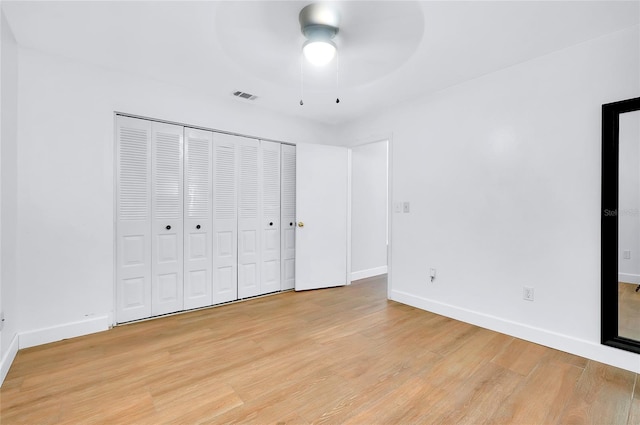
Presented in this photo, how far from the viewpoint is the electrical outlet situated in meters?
2.62

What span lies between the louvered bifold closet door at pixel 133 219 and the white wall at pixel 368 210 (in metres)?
2.89

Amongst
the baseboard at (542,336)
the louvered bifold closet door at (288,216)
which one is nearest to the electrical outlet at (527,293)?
the baseboard at (542,336)

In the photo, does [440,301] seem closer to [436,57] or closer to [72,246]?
[436,57]

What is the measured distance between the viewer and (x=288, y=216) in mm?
4266

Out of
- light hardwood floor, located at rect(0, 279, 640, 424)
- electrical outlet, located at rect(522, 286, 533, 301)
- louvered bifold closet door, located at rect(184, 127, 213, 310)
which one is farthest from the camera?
louvered bifold closet door, located at rect(184, 127, 213, 310)

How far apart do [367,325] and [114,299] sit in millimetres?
2568

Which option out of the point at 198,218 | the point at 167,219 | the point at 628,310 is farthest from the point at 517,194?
the point at 167,219

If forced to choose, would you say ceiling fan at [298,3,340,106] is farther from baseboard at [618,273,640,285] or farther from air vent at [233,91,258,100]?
baseboard at [618,273,640,285]

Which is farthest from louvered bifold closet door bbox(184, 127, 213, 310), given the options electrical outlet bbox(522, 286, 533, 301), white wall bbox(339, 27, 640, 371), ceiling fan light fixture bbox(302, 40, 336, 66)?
electrical outlet bbox(522, 286, 533, 301)

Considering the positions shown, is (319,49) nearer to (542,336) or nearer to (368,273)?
(542,336)

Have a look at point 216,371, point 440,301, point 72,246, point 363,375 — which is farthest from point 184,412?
point 440,301

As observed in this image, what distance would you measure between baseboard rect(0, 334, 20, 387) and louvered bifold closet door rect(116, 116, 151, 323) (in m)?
0.73

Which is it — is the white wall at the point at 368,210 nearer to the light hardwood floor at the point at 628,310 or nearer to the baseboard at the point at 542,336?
the baseboard at the point at 542,336

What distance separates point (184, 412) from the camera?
169 centimetres
